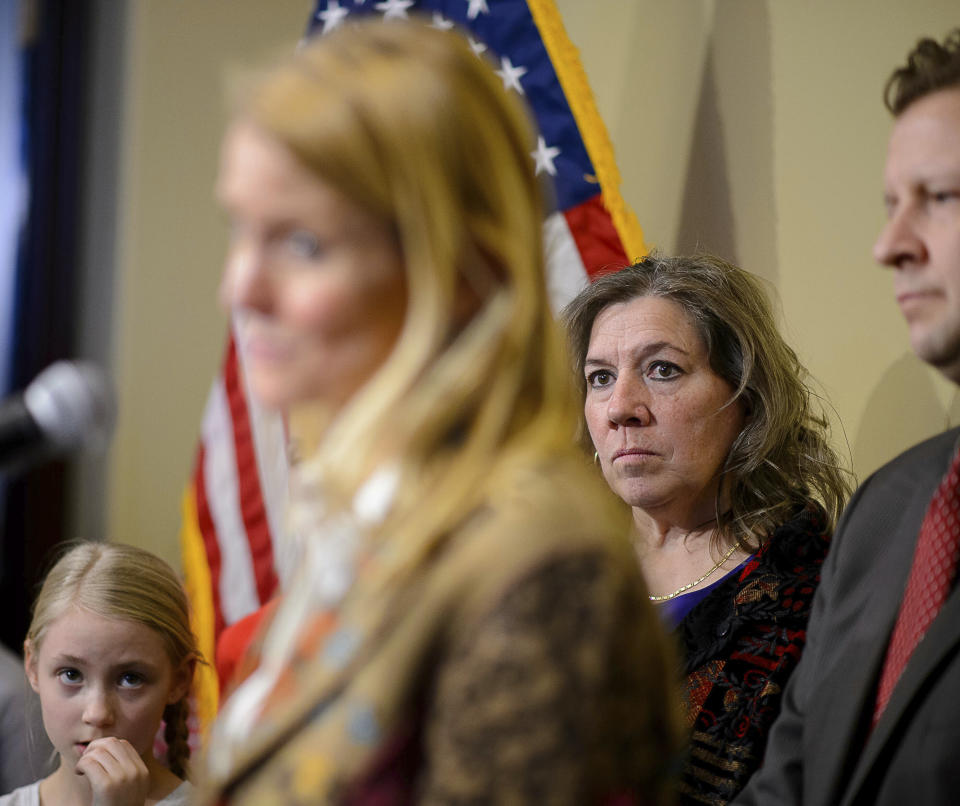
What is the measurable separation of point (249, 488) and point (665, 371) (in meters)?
1.08

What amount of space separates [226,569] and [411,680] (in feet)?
6.45

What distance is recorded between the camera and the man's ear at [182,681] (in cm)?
158

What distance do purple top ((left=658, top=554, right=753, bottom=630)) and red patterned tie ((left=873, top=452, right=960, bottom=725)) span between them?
1.81 ft

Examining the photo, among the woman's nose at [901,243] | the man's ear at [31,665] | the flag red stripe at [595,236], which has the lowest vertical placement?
the man's ear at [31,665]

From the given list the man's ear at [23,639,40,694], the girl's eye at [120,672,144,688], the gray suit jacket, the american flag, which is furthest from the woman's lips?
the man's ear at [23,639,40,694]

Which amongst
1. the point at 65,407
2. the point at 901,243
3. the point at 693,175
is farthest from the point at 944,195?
the point at 693,175

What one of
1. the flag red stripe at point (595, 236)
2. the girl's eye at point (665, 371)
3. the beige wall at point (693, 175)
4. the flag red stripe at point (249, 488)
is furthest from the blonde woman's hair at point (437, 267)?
the flag red stripe at point (249, 488)

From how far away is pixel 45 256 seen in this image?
2.99 metres

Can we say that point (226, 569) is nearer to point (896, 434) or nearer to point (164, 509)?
point (164, 509)

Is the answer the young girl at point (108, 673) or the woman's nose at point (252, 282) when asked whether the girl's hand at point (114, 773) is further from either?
the woman's nose at point (252, 282)

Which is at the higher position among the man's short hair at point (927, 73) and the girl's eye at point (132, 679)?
the man's short hair at point (927, 73)

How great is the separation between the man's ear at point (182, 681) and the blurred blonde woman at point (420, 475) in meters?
0.96

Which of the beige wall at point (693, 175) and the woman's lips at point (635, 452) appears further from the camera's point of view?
the beige wall at point (693, 175)

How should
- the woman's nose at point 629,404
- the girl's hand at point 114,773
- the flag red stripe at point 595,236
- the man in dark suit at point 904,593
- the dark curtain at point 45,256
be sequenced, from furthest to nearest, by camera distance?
the dark curtain at point 45,256
the flag red stripe at point 595,236
the woman's nose at point 629,404
the girl's hand at point 114,773
the man in dark suit at point 904,593
